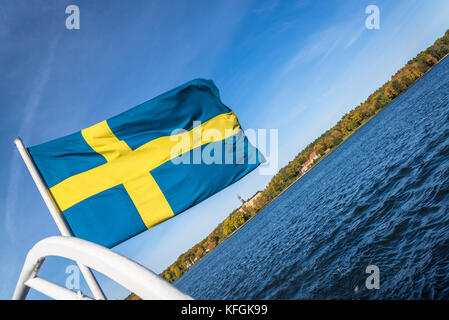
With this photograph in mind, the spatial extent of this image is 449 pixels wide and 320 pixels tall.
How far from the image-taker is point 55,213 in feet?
12.1

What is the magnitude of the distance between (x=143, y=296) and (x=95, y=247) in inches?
24.6

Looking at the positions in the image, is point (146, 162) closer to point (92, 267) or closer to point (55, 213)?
point (55, 213)

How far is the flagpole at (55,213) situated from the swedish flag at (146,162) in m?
0.87

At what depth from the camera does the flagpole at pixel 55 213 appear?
126 inches

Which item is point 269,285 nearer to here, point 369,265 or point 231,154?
point 369,265

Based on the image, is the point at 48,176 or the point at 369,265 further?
the point at 369,265

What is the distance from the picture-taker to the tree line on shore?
383 feet

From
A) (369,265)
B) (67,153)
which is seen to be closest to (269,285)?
(369,265)

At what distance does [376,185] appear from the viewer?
2200cm
